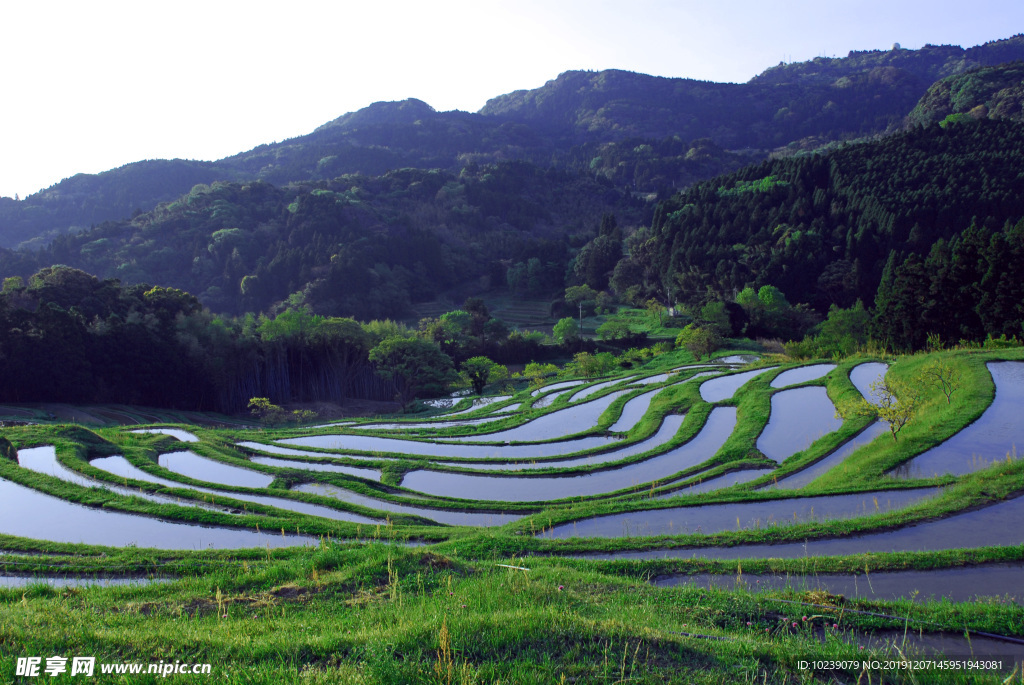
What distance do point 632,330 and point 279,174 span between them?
5774 inches

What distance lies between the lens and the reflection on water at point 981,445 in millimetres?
13258

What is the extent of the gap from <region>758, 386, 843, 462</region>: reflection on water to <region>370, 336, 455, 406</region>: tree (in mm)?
24816

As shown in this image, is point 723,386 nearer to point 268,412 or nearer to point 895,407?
point 895,407

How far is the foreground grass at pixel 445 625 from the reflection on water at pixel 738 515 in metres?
3.91

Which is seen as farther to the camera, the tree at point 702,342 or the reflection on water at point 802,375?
the tree at point 702,342

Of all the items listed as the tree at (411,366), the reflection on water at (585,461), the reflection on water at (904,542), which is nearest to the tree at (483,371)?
the tree at (411,366)

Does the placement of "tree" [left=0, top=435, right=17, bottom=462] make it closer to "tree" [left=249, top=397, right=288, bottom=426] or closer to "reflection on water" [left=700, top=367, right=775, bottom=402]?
"tree" [left=249, top=397, right=288, bottom=426]

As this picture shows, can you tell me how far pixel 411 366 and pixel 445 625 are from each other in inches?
1461

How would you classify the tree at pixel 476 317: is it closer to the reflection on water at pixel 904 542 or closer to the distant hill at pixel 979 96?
the reflection on water at pixel 904 542

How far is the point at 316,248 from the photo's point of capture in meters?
95.6

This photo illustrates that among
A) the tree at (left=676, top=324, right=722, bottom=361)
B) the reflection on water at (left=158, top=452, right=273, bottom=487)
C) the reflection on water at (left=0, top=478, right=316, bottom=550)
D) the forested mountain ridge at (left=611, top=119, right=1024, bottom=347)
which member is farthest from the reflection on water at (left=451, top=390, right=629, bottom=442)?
the forested mountain ridge at (left=611, top=119, right=1024, bottom=347)

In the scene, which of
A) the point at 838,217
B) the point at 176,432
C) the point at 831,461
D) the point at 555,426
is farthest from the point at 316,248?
the point at 831,461

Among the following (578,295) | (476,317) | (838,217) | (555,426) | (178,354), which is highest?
(838,217)

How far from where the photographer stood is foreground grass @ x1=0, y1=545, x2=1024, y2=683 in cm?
484
